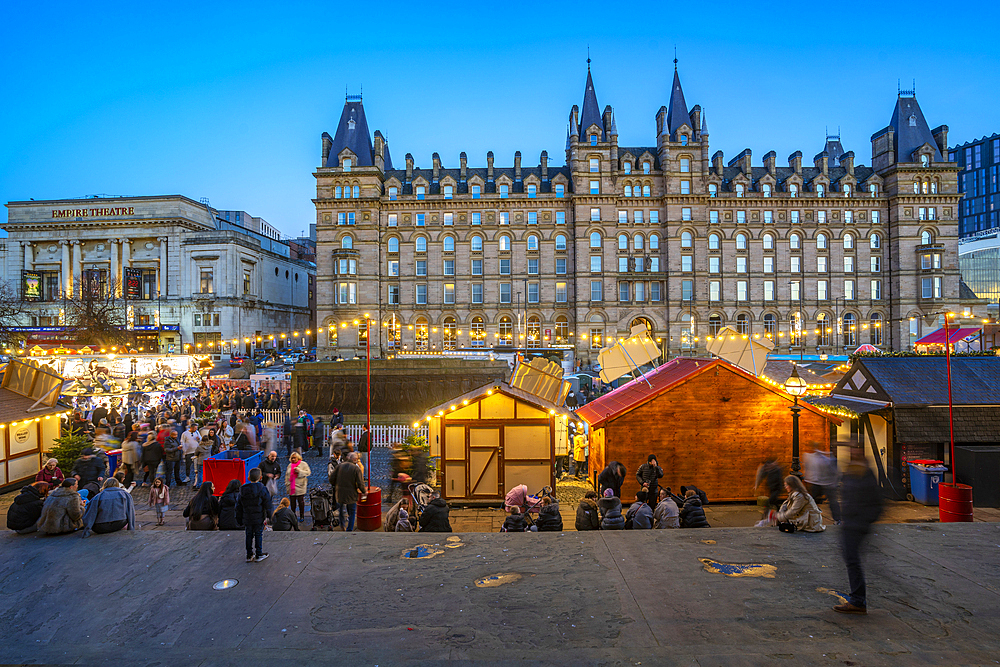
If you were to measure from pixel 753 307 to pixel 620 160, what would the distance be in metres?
20.7

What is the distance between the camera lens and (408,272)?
2128 inches

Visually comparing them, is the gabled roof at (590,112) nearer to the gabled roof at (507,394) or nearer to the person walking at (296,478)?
the gabled roof at (507,394)

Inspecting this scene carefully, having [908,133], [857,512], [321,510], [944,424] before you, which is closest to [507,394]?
[321,510]

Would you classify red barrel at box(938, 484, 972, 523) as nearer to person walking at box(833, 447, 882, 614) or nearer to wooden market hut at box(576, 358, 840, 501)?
wooden market hut at box(576, 358, 840, 501)

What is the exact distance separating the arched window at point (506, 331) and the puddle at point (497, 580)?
154ft

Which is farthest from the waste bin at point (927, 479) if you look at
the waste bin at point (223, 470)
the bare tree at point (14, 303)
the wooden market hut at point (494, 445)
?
the bare tree at point (14, 303)

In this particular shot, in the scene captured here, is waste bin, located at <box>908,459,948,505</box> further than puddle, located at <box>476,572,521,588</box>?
Yes

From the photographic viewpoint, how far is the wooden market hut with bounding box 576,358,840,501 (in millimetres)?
12656

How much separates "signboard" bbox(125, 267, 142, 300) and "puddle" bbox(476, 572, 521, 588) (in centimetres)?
6398

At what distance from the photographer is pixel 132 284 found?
57625mm

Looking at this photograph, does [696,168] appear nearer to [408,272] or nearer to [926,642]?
[408,272]

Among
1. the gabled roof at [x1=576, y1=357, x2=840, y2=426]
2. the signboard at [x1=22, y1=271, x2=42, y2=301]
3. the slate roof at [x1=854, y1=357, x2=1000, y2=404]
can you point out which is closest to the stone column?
the signboard at [x1=22, y1=271, x2=42, y2=301]

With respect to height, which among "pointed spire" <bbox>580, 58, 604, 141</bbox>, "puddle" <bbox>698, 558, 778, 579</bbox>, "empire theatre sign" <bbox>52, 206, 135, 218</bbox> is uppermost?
"pointed spire" <bbox>580, 58, 604, 141</bbox>

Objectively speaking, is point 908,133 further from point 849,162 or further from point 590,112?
point 590,112
